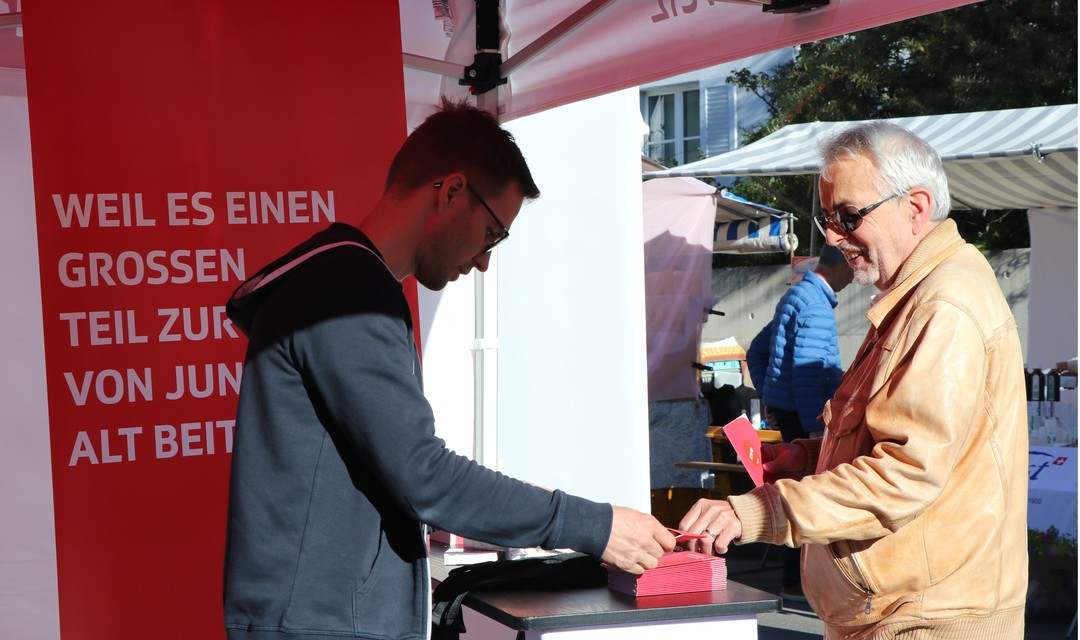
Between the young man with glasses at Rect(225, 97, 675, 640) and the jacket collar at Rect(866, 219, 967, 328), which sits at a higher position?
the jacket collar at Rect(866, 219, 967, 328)

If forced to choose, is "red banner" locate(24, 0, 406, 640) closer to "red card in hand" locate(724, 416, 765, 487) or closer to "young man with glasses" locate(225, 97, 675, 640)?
"young man with glasses" locate(225, 97, 675, 640)

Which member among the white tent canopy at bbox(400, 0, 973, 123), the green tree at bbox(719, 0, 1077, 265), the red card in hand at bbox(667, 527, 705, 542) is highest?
the green tree at bbox(719, 0, 1077, 265)

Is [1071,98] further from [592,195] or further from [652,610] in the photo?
[652,610]

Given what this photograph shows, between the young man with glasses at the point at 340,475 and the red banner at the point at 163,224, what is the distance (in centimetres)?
133

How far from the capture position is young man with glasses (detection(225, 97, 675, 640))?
1759 millimetres

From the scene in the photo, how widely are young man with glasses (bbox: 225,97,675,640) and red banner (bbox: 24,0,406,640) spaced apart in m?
1.33

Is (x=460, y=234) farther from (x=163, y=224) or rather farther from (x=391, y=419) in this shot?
(x=163, y=224)

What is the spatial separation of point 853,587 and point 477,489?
866 mm

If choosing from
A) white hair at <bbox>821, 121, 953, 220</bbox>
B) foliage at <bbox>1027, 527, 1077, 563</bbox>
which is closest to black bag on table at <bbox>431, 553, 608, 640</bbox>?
white hair at <bbox>821, 121, 953, 220</bbox>

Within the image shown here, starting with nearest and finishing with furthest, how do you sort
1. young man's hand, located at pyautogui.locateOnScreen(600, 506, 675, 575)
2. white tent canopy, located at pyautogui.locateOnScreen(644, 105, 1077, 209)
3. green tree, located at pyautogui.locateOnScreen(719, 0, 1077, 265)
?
young man's hand, located at pyautogui.locateOnScreen(600, 506, 675, 575) < white tent canopy, located at pyautogui.locateOnScreen(644, 105, 1077, 209) < green tree, located at pyautogui.locateOnScreen(719, 0, 1077, 265)

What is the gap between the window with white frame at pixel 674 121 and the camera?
1234 inches

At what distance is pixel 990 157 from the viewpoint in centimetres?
811

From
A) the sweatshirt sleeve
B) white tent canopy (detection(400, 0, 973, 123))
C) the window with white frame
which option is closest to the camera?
the sweatshirt sleeve

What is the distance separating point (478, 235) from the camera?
2.08 meters
